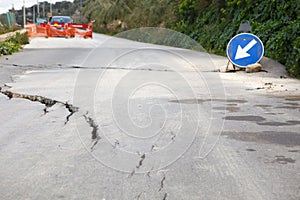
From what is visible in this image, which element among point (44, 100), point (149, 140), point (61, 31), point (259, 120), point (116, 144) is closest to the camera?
point (116, 144)

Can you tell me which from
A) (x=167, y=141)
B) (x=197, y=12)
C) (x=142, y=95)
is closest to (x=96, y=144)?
(x=167, y=141)

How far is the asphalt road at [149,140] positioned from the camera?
356 cm

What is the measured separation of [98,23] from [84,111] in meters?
57.3

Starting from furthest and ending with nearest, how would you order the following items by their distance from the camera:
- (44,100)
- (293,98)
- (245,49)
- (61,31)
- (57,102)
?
(61,31), (245,49), (293,98), (44,100), (57,102)

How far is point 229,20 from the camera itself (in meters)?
22.4

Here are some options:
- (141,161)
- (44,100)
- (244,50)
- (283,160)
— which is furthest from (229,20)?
(141,161)

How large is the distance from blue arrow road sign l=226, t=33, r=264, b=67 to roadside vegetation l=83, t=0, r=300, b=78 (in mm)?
1026

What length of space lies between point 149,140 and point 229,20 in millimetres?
18401

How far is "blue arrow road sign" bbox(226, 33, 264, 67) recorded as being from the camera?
11500 millimetres

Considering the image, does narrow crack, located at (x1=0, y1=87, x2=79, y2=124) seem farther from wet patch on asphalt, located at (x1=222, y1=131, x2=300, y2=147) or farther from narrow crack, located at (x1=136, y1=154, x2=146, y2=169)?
wet patch on asphalt, located at (x1=222, y1=131, x2=300, y2=147)

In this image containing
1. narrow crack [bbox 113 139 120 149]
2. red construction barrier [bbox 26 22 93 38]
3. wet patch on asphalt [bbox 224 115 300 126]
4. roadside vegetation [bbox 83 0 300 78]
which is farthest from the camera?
red construction barrier [bbox 26 22 93 38]

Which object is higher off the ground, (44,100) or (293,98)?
(293,98)

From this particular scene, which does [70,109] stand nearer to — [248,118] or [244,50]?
[248,118]

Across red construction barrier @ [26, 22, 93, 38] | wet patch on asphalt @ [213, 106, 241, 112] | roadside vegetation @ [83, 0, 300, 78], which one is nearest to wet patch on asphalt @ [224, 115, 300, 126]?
wet patch on asphalt @ [213, 106, 241, 112]
